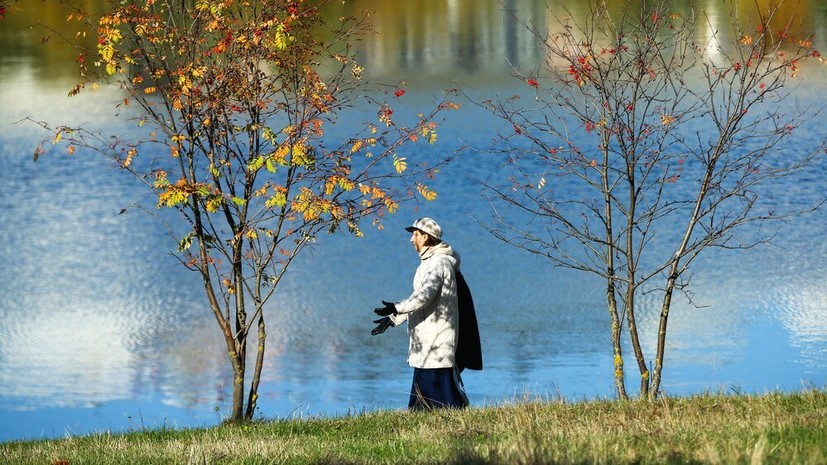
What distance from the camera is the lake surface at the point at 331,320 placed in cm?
1664

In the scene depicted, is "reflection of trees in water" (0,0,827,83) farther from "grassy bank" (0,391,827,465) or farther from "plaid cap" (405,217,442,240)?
"grassy bank" (0,391,827,465)

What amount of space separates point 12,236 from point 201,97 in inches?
691

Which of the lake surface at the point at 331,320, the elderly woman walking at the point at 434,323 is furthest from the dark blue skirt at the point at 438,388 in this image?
the lake surface at the point at 331,320

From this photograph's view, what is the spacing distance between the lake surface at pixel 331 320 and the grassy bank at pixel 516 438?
54.9 inches

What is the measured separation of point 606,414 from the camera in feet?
29.5

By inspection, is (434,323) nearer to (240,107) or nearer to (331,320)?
(240,107)

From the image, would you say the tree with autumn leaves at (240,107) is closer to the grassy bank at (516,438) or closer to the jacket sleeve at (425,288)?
the jacket sleeve at (425,288)

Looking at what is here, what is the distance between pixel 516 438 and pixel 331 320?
13.1 m

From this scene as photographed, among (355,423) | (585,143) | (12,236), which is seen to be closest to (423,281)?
(355,423)

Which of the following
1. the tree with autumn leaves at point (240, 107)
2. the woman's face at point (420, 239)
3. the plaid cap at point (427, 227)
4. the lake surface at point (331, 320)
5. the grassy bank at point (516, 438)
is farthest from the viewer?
the lake surface at point (331, 320)

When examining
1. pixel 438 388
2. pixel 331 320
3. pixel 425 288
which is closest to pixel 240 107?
pixel 425 288

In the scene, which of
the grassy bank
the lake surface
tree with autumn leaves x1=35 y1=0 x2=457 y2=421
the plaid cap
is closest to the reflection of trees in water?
the lake surface

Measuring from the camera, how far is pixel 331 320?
20.3 meters

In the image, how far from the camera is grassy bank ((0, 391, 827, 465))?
656cm
